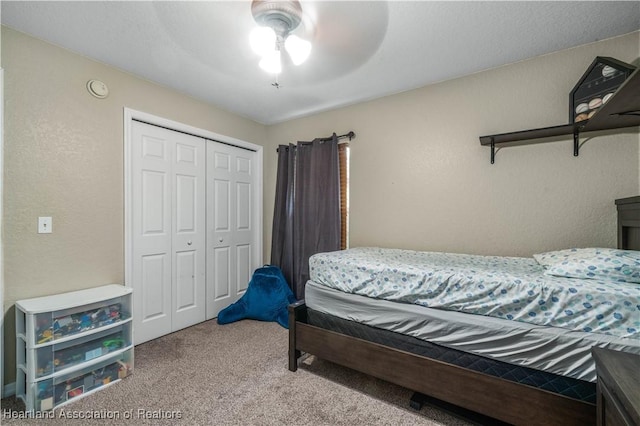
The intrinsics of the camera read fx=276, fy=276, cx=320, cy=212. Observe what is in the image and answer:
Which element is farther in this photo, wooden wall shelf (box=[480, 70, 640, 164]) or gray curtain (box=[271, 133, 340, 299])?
gray curtain (box=[271, 133, 340, 299])

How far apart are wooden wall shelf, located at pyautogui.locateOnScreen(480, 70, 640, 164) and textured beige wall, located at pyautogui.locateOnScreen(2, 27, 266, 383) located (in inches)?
122

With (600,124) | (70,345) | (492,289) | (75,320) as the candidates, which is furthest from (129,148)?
(600,124)

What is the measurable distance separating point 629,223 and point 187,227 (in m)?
3.47

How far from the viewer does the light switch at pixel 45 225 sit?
1933mm

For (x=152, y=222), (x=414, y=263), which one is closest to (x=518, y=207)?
(x=414, y=263)

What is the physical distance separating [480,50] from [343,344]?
2.33 m

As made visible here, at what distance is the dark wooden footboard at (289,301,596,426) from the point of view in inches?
50.2

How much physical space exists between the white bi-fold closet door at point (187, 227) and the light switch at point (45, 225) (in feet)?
1.77

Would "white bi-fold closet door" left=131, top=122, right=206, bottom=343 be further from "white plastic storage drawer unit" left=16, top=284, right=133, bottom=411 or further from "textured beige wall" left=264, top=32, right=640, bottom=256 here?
"textured beige wall" left=264, top=32, right=640, bottom=256

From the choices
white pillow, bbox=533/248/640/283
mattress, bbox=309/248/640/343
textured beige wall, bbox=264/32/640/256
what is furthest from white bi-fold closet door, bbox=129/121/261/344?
white pillow, bbox=533/248/640/283

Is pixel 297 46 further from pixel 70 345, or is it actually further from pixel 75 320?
pixel 70 345

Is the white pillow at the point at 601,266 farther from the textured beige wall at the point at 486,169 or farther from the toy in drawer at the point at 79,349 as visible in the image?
the toy in drawer at the point at 79,349

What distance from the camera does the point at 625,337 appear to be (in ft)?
3.83

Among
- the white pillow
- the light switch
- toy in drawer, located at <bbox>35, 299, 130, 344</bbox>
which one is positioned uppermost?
the light switch
